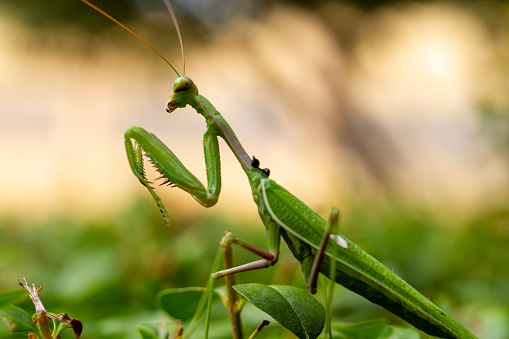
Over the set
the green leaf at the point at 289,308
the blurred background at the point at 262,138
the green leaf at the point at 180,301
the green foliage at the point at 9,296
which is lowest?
the green foliage at the point at 9,296

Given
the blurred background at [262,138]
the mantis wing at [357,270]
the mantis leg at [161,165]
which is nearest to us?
the mantis wing at [357,270]

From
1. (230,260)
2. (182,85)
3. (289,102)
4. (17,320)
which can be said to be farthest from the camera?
(289,102)

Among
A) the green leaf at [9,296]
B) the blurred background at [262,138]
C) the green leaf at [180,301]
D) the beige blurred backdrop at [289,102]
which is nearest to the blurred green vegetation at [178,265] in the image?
the blurred background at [262,138]

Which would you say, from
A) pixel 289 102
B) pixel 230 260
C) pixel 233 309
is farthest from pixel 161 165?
pixel 289 102

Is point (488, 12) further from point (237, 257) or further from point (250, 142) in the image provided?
point (237, 257)

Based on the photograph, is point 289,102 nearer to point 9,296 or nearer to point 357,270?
point 357,270

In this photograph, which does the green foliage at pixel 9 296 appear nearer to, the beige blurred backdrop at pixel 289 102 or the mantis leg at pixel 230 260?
the mantis leg at pixel 230 260

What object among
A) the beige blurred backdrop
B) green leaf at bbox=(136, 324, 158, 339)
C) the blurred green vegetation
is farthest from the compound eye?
the beige blurred backdrop
